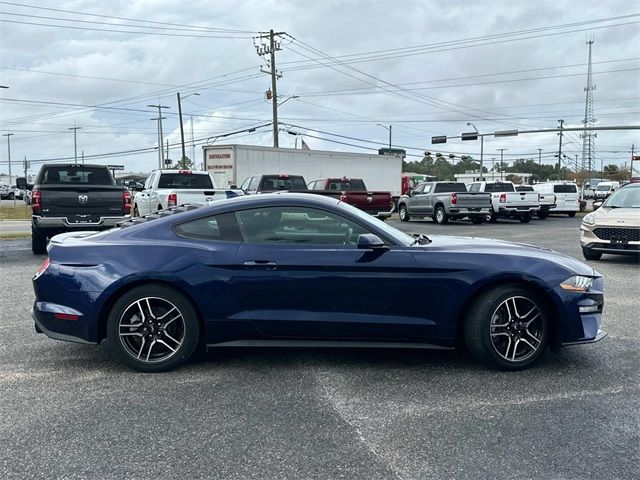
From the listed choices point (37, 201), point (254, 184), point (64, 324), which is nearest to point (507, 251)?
point (64, 324)

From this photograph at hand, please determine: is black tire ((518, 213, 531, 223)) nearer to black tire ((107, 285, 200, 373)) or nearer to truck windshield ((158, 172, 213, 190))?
truck windshield ((158, 172, 213, 190))

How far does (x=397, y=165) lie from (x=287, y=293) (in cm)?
3120

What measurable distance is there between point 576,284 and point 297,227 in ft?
7.47

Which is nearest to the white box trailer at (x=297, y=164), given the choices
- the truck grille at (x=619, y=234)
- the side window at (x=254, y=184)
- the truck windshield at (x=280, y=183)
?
the side window at (x=254, y=184)

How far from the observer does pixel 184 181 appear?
1595 cm

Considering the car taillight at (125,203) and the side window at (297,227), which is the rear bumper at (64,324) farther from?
the car taillight at (125,203)

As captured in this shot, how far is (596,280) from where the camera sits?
4.65m

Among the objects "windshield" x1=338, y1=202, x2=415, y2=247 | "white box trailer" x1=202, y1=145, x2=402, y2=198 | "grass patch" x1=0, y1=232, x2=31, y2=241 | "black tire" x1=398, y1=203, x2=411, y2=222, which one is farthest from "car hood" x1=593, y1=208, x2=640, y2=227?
"white box trailer" x1=202, y1=145, x2=402, y2=198

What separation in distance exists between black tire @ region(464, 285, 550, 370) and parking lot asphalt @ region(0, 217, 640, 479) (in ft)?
0.49

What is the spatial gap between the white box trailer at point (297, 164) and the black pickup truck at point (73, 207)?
14.2m

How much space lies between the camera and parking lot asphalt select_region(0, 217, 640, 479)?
3100 mm

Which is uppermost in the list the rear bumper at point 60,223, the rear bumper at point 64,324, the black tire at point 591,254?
the rear bumper at point 60,223

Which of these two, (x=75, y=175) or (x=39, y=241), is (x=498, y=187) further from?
(x=39, y=241)

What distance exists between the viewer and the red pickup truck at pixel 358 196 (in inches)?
785
